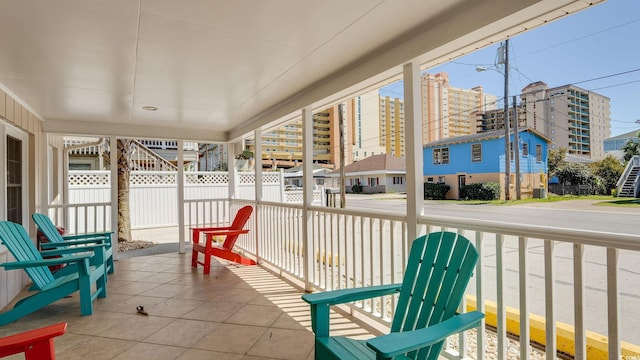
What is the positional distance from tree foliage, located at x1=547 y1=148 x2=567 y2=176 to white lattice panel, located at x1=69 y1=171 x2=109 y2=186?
32.4 feet

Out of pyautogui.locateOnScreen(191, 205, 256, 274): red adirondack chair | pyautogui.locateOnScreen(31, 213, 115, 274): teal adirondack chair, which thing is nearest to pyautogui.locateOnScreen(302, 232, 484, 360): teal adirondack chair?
pyautogui.locateOnScreen(191, 205, 256, 274): red adirondack chair

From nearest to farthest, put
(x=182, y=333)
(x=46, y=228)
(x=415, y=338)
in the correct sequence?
1. (x=415, y=338)
2. (x=182, y=333)
3. (x=46, y=228)

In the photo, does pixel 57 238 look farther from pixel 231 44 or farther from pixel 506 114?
pixel 506 114

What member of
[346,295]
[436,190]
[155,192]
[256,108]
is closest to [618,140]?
[436,190]

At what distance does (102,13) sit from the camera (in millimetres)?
2041

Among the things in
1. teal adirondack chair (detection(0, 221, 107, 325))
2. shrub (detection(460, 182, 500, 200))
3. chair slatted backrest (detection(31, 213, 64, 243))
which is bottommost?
teal adirondack chair (detection(0, 221, 107, 325))

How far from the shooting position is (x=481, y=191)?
8.50 feet

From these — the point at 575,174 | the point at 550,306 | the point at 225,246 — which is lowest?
the point at 225,246

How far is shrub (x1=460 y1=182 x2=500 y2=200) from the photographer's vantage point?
8.03 feet

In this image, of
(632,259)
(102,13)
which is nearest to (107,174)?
(102,13)

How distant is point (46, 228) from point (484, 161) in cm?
469

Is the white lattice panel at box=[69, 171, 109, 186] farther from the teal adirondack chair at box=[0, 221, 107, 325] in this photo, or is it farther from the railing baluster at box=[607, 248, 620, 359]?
the railing baluster at box=[607, 248, 620, 359]

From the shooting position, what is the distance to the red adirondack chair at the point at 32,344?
135cm

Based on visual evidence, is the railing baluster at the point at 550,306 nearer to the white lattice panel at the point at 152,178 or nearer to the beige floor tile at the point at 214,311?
the beige floor tile at the point at 214,311
